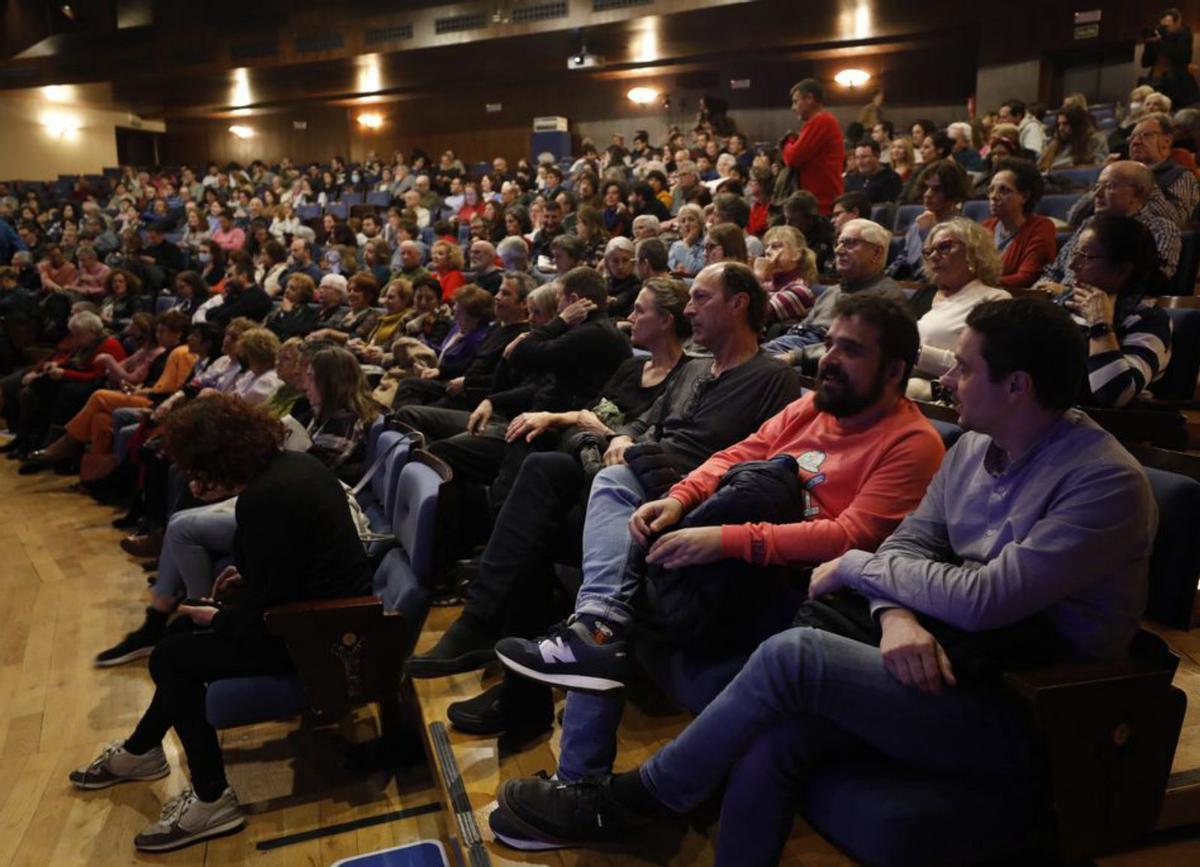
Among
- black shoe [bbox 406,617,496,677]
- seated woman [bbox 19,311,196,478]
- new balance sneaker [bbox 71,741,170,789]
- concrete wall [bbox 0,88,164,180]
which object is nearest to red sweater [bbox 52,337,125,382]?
seated woman [bbox 19,311,196,478]

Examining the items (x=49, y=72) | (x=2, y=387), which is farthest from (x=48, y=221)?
(x=2, y=387)

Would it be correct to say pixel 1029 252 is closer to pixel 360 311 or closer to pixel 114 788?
pixel 114 788

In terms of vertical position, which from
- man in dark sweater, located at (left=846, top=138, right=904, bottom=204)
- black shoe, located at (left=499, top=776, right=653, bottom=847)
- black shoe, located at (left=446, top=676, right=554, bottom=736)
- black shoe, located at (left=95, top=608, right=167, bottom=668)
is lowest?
black shoe, located at (left=95, top=608, right=167, bottom=668)

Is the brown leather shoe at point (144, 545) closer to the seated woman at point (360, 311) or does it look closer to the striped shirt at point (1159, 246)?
the seated woman at point (360, 311)

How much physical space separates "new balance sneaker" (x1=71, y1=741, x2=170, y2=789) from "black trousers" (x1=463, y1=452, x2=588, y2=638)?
2.05ft

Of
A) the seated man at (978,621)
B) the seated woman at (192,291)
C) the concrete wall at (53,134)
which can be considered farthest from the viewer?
the concrete wall at (53,134)

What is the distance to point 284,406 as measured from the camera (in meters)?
2.51

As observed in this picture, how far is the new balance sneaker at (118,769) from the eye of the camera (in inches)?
61.0

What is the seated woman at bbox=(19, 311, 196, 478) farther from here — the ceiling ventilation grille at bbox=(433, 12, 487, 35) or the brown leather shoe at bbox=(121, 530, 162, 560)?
the ceiling ventilation grille at bbox=(433, 12, 487, 35)

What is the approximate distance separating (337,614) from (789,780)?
0.79 m

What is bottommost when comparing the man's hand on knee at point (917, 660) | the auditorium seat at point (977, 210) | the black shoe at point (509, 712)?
the black shoe at point (509, 712)

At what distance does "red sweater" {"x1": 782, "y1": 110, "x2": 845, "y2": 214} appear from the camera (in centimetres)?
310

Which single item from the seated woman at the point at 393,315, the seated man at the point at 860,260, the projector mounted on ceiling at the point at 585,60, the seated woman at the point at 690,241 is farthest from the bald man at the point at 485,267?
the projector mounted on ceiling at the point at 585,60

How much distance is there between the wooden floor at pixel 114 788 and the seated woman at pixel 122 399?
961mm
